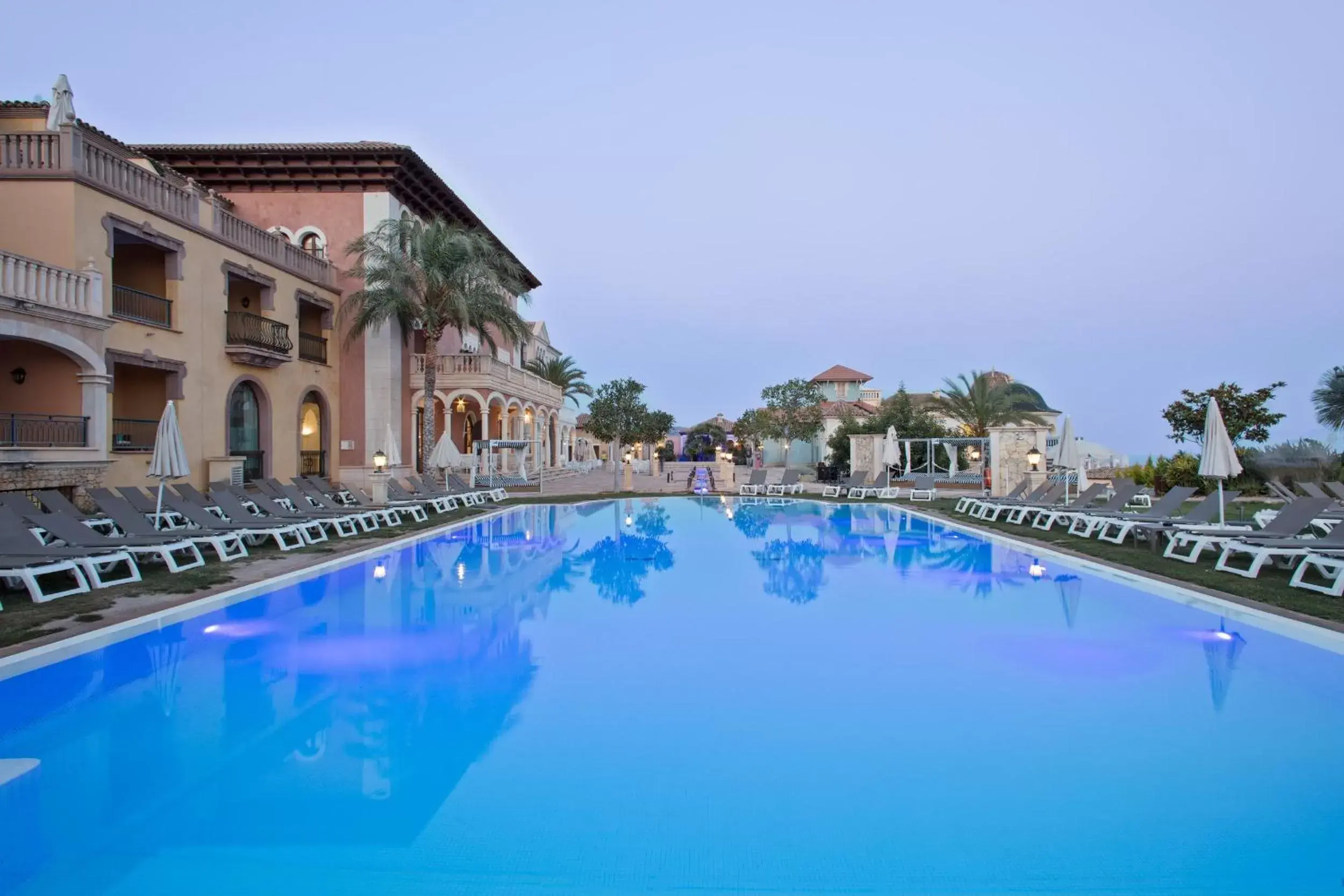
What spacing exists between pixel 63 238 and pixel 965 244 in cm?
4749

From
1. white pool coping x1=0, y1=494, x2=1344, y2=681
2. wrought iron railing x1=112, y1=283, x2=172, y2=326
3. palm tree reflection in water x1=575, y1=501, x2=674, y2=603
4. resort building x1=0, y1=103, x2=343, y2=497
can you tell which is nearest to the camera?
white pool coping x1=0, y1=494, x2=1344, y2=681

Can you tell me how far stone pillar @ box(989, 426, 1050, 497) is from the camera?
23.3 meters

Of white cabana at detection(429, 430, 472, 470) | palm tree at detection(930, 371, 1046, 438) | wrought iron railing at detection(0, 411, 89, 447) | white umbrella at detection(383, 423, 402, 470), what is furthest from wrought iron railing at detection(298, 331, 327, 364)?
palm tree at detection(930, 371, 1046, 438)

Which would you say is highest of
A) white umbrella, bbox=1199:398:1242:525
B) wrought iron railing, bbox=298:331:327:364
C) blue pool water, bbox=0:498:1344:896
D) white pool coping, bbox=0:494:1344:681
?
wrought iron railing, bbox=298:331:327:364

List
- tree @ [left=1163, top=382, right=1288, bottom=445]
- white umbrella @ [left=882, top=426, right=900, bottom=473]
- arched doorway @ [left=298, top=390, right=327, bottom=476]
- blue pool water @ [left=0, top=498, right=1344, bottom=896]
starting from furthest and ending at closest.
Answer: tree @ [left=1163, top=382, right=1288, bottom=445] → white umbrella @ [left=882, top=426, right=900, bottom=473] → arched doorway @ [left=298, top=390, right=327, bottom=476] → blue pool water @ [left=0, top=498, right=1344, bottom=896]

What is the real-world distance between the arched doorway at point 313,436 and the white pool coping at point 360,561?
9504mm

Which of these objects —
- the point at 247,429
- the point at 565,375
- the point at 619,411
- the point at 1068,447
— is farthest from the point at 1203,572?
the point at 565,375

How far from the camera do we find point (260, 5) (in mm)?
23406

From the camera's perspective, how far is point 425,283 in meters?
22.7

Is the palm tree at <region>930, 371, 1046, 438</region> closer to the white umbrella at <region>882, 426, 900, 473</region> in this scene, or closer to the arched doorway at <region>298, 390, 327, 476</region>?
the white umbrella at <region>882, 426, 900, 473</region>

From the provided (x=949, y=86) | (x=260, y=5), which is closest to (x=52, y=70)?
(x=260, y=5)

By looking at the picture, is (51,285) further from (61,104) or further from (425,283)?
(425,283)

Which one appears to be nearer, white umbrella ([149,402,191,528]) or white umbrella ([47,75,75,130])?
white umbrella ([149,402,191,528])

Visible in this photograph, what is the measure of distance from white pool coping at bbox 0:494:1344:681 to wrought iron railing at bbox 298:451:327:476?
30.5ft
